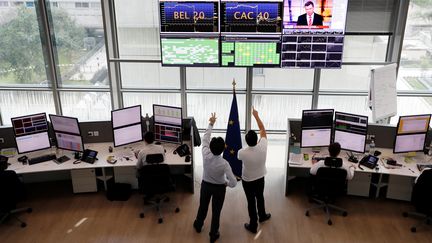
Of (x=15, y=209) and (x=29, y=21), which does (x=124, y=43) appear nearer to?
(x=29, y=21)

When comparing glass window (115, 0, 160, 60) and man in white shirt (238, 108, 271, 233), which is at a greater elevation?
glass window (115, 0, 160, 60)

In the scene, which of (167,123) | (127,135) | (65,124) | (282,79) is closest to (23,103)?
(65,124)

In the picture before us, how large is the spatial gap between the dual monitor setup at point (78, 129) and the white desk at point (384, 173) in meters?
1.77

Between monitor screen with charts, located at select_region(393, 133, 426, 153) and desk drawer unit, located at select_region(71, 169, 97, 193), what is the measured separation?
13.8 ft

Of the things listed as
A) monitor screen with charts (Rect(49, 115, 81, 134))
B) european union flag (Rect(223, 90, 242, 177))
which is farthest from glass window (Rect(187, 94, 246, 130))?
monitor screen with charts (Rect(49, 115, 81, 134))

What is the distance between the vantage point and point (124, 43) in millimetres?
6684

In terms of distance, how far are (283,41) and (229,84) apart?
135cm

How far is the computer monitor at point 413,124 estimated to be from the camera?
5.02m

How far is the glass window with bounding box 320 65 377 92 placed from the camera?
21.6 feet

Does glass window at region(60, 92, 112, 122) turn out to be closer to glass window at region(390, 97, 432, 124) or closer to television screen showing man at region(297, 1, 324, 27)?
television screen showing man at region(297, 1, 324, 27)

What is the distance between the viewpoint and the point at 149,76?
22.6 feet

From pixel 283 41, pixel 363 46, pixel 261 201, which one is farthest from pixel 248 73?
pixel 261 201

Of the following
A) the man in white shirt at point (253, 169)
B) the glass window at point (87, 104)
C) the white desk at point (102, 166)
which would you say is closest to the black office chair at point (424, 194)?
the man in white shirt at point (253, 169)

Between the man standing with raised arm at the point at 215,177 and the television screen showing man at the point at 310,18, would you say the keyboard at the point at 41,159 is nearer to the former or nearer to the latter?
the man standing with raised arm at the point at 215,177
